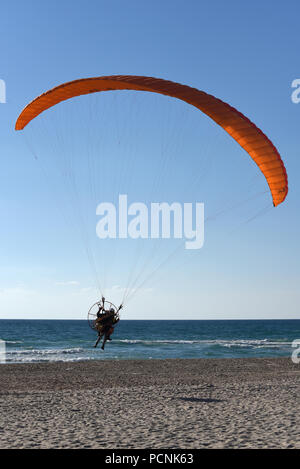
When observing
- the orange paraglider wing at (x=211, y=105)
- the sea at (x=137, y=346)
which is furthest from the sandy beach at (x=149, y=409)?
the sea at (x=137, y=346)

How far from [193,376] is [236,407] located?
8.07 metres

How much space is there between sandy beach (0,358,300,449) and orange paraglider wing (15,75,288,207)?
6.03 meters

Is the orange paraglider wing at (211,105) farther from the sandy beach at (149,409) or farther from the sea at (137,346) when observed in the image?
the sea at (137,346)

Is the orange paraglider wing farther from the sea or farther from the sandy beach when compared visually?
the sea

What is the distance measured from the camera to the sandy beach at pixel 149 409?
8.57 metres

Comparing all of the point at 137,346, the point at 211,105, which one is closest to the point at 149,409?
the point at 211,105

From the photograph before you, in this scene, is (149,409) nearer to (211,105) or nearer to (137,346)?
(211,105)

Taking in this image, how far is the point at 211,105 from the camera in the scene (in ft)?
38.8

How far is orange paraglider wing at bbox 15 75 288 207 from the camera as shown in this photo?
11703mm

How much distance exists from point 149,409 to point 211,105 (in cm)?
768

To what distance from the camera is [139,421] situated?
10.3m

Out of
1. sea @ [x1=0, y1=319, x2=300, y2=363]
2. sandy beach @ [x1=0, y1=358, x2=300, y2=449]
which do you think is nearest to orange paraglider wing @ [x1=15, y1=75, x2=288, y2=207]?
sandy beach @ [x1=0, y1=358, x2=300, y2=449]
